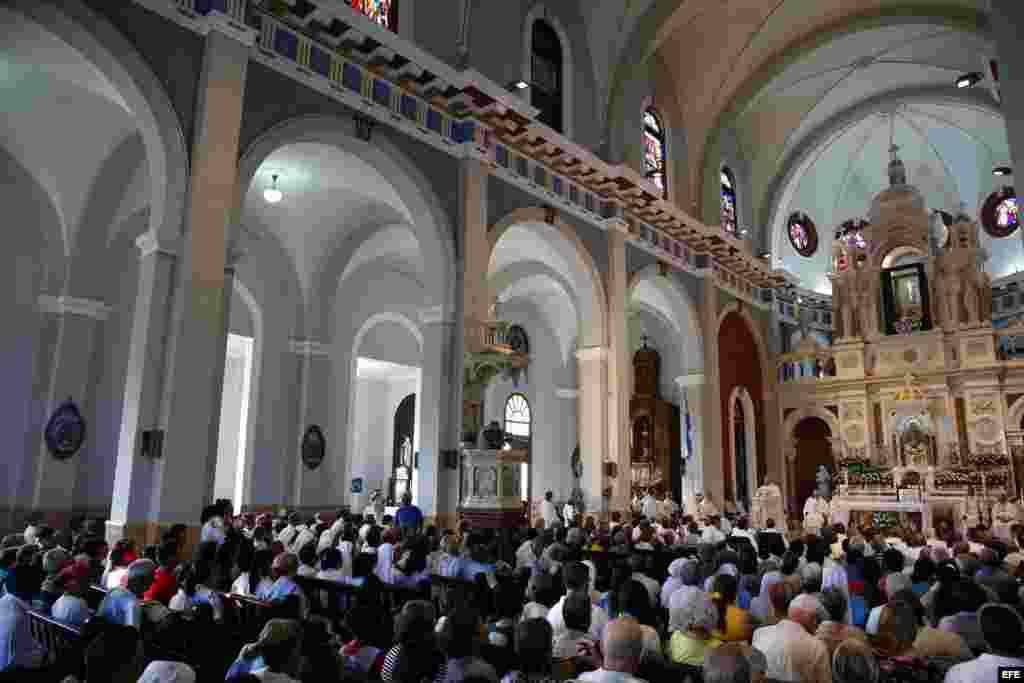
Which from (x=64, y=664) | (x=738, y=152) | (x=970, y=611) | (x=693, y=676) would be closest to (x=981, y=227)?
(x=738, y=152)

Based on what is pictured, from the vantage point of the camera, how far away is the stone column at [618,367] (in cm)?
1413

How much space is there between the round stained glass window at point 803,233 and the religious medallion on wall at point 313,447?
17.7 m

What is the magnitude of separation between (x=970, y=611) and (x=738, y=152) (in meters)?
19.1

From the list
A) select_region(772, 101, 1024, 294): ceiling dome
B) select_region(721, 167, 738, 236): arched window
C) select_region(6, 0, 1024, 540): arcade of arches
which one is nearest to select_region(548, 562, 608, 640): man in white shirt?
select_region(6, 0, 1024, 540): arcade of arches

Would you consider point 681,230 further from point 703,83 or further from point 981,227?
point 981,227

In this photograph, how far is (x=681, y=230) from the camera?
688 inches

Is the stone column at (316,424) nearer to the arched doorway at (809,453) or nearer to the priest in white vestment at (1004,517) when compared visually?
the priest in white vestment at (1004,517)

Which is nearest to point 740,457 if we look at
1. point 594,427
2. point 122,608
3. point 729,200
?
point 729,200

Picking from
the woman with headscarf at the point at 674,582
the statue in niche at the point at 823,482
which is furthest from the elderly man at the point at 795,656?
the statue in niche at the point at 823,482

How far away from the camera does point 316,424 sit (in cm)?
1470

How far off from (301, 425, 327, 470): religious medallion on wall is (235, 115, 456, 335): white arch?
493cm

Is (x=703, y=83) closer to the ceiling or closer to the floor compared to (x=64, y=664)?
closer to the ceiling

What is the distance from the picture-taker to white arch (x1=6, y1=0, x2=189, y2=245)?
727 cm

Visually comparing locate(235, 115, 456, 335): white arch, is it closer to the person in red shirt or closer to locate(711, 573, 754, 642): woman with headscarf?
the person in red shirt
